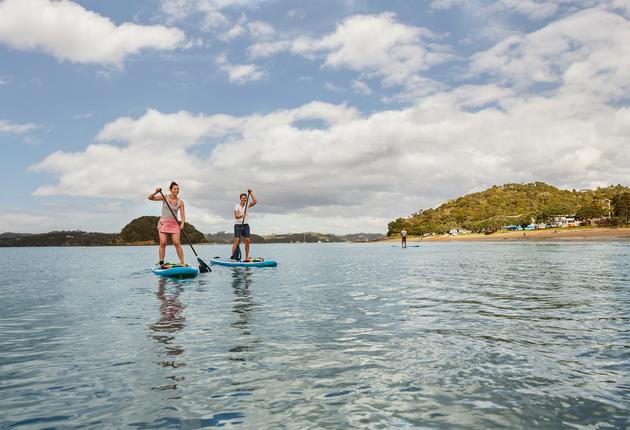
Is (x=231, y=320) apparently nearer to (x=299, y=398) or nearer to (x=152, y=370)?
(x=152, y=370)

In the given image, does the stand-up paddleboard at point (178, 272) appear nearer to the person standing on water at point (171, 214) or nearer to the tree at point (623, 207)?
the person standing on water at point (171, 214)

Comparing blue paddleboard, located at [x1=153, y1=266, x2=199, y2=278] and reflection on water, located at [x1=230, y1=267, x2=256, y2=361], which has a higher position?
blue paddleboard, located at [x1=153, y1=266, x2=199, y2=278]

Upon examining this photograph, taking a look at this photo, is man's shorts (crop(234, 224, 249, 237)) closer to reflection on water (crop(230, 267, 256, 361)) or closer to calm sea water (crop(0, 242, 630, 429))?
reflection on water (crop(230, 267, 256, 361))

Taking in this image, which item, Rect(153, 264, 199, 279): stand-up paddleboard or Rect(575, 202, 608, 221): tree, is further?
Rect(575, 202, 608, 221): tree

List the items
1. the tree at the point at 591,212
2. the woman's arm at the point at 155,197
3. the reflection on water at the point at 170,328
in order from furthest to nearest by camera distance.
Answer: the tree at the point at 591,212
the woman's arm at the point at 155,197
the reflection on water at the point at 170,328

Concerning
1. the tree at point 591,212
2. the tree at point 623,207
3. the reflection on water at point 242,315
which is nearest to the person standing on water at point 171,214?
the reflection on water at point 242,315

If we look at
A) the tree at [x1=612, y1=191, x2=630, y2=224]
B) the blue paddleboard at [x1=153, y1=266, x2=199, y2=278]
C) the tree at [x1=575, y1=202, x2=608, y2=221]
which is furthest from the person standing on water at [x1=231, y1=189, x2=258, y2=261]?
the tree at [x1=575, y1=202, x2=608, y2=221]

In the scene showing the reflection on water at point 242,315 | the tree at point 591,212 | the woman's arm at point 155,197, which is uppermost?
the tree at point 591,212

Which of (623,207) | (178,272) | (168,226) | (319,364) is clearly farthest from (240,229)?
(623,207)

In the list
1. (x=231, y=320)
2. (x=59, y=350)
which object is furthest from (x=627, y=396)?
(x=59, y=350)

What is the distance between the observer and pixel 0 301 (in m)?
15.6

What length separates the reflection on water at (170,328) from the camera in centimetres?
680

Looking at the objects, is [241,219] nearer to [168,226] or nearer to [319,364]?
[168,226]

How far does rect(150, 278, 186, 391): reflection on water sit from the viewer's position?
22.3 feet
